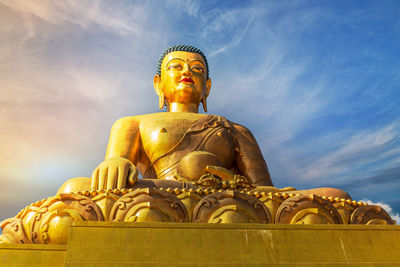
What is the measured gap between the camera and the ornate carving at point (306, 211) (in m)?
3.49

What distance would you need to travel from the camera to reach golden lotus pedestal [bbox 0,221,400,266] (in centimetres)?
259

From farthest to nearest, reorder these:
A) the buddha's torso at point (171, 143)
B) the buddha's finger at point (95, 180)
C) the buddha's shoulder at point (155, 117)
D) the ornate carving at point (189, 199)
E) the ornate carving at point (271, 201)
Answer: the buddha's shoulder at point (155, 117), the buddha's torso at point (171, 143), the buddha's finger at point (95, 180), the ornate carving at point (271, 201), the ornate carving at point (189, 199)

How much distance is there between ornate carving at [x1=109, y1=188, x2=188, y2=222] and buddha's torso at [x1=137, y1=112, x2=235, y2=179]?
2061mm

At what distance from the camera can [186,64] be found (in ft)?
22.2

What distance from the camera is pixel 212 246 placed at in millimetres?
2678

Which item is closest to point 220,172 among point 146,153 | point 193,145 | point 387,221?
point 193,145

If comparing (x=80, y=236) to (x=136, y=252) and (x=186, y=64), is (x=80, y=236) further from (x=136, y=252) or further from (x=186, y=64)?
(x=186, y=64)

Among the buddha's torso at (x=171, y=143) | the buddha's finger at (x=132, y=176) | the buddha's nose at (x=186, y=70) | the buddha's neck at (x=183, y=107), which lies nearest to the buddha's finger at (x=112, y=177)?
the buddha's finger at (x=132, y=176)

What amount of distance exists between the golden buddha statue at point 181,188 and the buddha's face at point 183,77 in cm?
2

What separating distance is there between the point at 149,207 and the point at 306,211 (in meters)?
1.44

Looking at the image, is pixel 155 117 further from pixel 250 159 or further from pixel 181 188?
pixel 181 188

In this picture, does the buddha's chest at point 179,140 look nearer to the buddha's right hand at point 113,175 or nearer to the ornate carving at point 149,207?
the buddha's right hand at point 113,175

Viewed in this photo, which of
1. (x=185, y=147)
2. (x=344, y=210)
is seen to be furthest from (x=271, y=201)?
(x=185, y=147)

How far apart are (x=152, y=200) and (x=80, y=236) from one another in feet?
2.56
